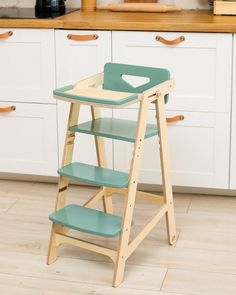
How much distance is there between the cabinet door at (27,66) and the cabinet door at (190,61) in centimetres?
36

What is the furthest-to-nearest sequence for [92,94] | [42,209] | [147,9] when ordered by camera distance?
[147,9] → [42,209] → [92,94]

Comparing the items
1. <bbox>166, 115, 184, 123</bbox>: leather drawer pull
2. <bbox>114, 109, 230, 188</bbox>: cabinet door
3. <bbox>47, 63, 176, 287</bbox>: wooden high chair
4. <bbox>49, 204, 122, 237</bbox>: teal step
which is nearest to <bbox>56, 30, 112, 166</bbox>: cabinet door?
<bbox>114, 109, 230, 188</bbox>: cabinet door

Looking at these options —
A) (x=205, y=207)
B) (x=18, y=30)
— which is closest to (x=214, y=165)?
(x=205, y=207)

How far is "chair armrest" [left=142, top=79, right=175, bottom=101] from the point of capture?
117 inches

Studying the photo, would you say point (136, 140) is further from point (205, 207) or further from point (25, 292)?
point (205, 207)

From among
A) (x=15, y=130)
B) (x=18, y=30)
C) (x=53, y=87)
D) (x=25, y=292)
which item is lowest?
(x=25, y=292)

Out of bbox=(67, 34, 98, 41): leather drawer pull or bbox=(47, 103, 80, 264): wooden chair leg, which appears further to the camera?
bbox=(67, 34, 98, 41): leather drawer pull

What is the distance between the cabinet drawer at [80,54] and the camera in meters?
3.74

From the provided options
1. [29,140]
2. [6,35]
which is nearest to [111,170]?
[29,140]

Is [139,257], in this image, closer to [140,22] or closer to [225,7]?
[140,22]

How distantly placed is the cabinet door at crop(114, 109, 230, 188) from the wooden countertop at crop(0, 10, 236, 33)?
1.38 feet

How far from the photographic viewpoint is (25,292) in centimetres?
294

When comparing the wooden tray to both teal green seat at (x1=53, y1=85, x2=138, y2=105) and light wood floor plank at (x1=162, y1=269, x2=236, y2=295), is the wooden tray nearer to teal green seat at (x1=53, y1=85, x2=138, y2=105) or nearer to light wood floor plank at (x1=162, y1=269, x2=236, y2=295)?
teal green seat at (x1=53, y1=85, x2=138, y2=105)

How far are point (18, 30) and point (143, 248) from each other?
1.30 metres
